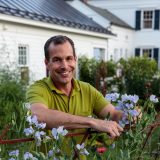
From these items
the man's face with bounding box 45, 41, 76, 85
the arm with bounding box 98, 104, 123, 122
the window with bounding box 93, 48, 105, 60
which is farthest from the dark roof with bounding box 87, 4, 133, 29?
the man's face with bounding box 45, 41, 76, 85

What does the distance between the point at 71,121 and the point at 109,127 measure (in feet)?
0.78

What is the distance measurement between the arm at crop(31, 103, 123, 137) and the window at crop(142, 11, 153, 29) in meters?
28.7

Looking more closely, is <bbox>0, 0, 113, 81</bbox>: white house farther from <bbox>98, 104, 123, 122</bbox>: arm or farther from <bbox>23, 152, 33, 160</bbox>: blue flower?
→ <bbox>23, 152, 33, 160</bbox>: blue flower

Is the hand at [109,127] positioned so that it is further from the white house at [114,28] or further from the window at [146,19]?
the window at [146,19]

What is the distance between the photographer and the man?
2.25 meters

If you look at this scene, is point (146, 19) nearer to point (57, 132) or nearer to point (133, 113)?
point (133, 113)

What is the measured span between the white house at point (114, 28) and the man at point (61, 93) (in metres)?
20.0

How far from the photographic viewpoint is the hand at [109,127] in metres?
1.90

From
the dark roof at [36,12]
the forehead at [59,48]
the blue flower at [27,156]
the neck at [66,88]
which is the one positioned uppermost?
the dark roof at [36,12]

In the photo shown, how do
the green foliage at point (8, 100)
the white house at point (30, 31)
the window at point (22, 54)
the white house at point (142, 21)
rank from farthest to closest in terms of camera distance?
1. the white house at point (142, 21)
2. the window at point (22, 54)
3. the white house at point (30, 31)
4. the green foliage at point (8, 100)

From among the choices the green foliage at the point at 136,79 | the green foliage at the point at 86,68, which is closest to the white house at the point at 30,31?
the green foliage at the point at 86,68

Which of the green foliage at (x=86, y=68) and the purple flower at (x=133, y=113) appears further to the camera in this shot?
the green foliage at (x=86, y=68)

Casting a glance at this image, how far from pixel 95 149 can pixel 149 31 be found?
28827mm

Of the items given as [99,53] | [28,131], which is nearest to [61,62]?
[28,131]
